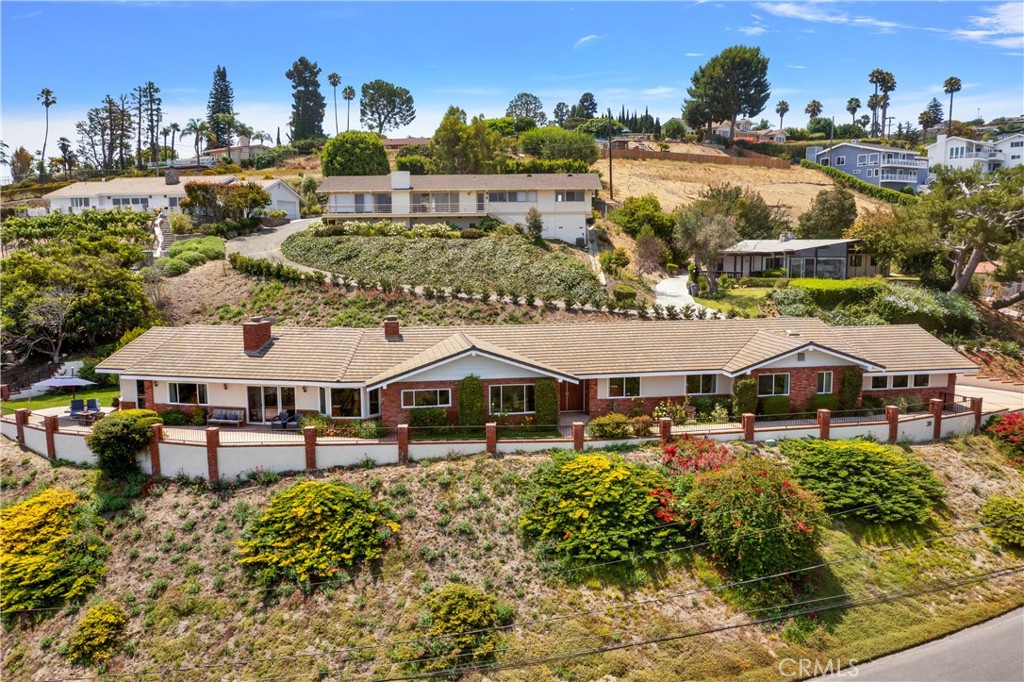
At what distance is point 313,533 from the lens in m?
23.1

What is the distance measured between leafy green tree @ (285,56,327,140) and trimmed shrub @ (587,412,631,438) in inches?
4757

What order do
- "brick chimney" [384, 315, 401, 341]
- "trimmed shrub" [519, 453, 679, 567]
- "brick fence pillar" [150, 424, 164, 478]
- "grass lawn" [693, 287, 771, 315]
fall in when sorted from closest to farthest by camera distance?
A: "trimmed shrub" [519, 453, 679, 567] < "brick fence pillar" [150, 424, 164, 478] < "brick chimney" [384, 315, 401, 341] < "grass lawn" [693, 287, 771, 315]

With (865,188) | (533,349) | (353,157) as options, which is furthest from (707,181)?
(533,349)

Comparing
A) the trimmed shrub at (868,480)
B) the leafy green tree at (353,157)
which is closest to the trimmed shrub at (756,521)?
the trimmed shrub at (868,480)

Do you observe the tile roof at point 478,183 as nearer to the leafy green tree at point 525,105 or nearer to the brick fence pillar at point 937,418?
the brick fence pillar at point 937,418

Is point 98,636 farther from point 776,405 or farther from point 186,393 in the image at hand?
point 776,405

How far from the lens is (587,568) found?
22.5m

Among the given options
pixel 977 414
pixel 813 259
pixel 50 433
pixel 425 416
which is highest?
pixel 813 259

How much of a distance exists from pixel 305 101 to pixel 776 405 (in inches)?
4932

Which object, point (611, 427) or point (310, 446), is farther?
point (611, 427)

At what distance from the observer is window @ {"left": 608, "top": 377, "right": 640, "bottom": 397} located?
3091 cm

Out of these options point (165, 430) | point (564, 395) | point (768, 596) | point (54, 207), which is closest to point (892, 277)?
point (564, 395)

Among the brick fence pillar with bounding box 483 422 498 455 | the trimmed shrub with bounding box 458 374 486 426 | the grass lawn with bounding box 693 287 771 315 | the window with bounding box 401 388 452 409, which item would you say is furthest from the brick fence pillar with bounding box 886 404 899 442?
the window with bounding box 401 388 452 409

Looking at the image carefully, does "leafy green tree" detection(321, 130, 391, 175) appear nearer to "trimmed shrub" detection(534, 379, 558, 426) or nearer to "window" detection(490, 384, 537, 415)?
"window" detection(490, 384, 537, 415)
